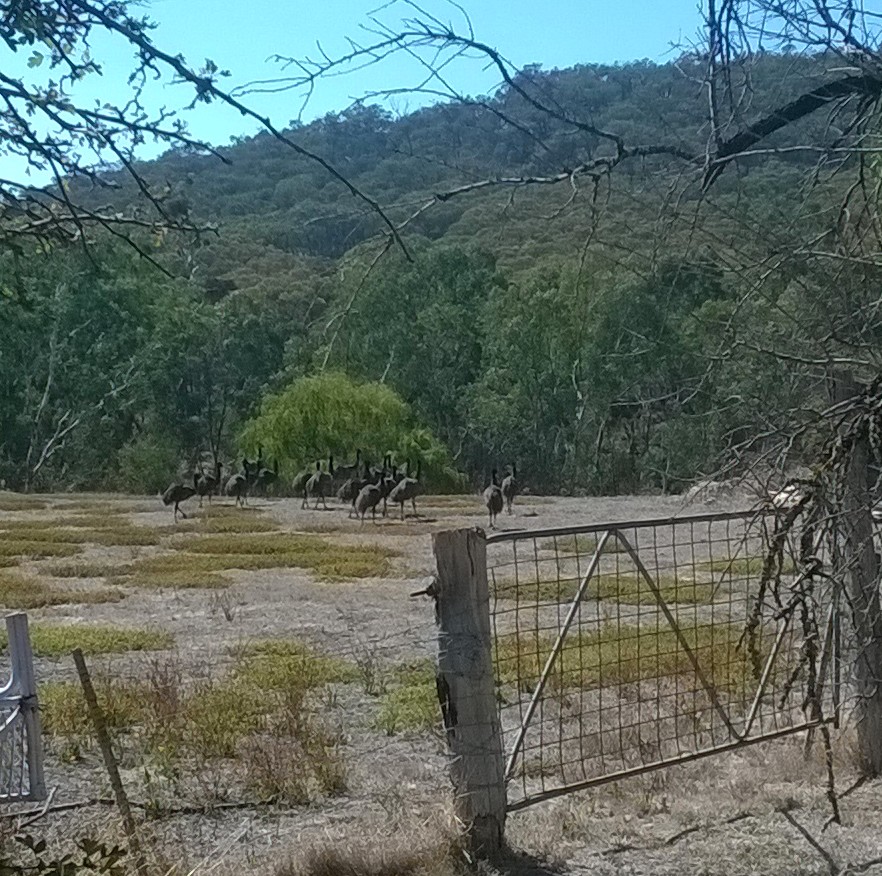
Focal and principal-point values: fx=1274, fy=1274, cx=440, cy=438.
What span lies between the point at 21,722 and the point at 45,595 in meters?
11.7

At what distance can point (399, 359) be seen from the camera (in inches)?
1918

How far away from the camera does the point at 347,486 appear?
112 ft

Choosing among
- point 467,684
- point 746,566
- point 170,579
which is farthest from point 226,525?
point 467,684

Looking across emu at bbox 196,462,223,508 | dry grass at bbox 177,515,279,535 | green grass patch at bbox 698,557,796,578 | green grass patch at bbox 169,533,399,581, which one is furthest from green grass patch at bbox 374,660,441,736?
emu at bbox 196,462,223,508

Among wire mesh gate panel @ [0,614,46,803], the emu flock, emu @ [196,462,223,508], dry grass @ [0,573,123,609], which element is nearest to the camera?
wire mesh gate panel @ [0,614,46,803]

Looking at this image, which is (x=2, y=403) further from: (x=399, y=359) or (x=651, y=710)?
(x=651, y=710)

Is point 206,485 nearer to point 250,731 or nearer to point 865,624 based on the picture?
point 250,731

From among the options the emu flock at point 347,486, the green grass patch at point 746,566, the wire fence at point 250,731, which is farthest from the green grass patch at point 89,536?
the green grass patch at point 746,566

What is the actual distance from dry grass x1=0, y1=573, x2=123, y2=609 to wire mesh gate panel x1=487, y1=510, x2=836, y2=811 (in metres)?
6.84

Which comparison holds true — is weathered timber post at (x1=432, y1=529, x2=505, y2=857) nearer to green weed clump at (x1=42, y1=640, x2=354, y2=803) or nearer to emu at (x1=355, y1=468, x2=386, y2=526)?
green weed clump at (x1=42, y1=640, x2=354, y2=803)

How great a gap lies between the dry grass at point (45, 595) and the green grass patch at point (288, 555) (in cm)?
269

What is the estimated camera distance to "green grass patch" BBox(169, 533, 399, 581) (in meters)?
19.6

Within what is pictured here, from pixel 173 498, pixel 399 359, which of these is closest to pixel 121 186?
Result: pixel 173 498

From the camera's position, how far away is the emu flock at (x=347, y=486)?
2931cm
